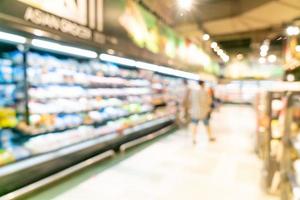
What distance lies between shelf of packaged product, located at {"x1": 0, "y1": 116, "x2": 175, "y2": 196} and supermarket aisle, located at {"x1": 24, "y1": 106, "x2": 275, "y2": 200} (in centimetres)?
24

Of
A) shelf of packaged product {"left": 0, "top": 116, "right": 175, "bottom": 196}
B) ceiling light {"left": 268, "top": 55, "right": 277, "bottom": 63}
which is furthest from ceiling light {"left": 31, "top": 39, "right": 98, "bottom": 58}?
ceiling light {"left": 268, "top": 55, "right": 277, "bottom": 63}

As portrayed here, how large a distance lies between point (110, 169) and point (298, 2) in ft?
22.7

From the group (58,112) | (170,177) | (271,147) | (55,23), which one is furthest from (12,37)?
(271,147)

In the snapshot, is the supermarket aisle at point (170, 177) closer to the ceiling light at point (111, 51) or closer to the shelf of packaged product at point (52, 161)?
the shelf of packaged product at point (52, 161)

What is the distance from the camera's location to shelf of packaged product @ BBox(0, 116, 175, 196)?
2.90m

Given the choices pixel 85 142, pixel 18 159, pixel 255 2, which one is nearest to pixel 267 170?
pixel 85 142

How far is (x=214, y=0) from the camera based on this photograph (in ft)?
27.8

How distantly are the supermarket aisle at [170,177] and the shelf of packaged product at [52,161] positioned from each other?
0.24m

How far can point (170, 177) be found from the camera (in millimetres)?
3830

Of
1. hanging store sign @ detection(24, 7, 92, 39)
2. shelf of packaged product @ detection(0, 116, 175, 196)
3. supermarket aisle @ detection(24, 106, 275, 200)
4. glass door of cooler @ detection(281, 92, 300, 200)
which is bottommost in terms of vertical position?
Answer: supermarket aisle @ detection(24, 106, 275, 200)

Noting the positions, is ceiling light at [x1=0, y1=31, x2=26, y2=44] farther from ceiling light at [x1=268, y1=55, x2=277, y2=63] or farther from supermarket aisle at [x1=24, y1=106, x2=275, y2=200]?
ceiling light at [x1=268, y1=55, x2=277, y2=63]

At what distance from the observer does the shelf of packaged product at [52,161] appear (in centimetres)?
290

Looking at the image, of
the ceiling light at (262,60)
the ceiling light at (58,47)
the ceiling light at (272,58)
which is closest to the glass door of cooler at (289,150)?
the ceiling light at (58,47)

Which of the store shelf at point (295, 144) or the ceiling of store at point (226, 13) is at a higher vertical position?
the ceiling of store at point (226, 13)
